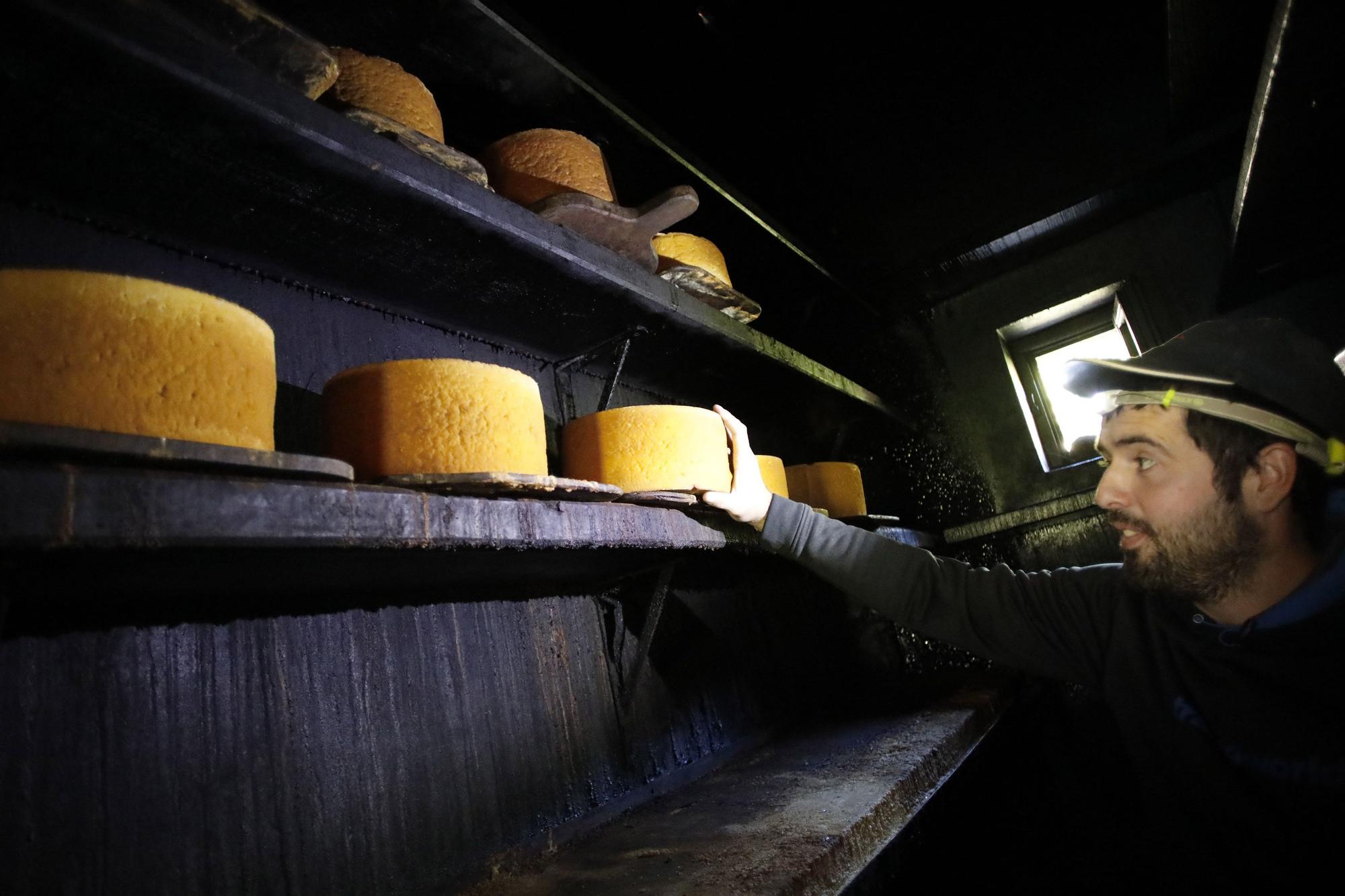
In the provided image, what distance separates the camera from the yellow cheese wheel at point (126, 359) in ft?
2.25

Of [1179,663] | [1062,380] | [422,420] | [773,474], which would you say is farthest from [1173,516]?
[1062,380]

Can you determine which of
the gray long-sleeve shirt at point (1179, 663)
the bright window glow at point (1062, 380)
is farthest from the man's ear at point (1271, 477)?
the bright window glow at point (1062, 380)

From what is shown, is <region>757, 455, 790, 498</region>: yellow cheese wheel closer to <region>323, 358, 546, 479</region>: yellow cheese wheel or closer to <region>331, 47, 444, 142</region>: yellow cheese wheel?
<region>323, 358, 546, 479</region>: yellow cheese wheel

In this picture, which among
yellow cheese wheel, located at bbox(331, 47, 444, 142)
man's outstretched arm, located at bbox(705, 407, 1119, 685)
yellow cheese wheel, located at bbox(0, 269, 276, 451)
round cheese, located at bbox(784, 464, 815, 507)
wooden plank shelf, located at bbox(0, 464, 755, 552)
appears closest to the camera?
wooden plank shelf, located at bbox(0, 464, 755, 552)

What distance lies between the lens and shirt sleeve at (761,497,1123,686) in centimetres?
172

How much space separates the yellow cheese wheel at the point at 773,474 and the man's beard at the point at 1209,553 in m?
0.89

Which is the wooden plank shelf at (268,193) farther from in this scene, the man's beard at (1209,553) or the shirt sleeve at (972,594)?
the man's beard at (1209,553)

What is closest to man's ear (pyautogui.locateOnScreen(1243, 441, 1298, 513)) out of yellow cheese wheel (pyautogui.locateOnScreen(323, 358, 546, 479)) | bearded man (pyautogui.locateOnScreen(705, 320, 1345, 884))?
bearded man (pyautogui.locateOnScreen(705, 320, 1345, 884))

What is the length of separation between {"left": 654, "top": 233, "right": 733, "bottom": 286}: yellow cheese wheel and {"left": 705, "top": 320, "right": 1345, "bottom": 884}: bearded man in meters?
0.59

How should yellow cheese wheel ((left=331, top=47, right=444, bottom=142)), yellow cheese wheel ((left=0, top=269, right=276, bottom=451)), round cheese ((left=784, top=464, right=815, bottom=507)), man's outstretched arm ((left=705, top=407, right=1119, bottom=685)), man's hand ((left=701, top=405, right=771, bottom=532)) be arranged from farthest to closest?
1. round cheese ((left=784, top=464, right=815, bottom=507))
2. man's outstretched arm ((left=705, top=407, right=1119, bottom=685))
3. man's hand ((left=701, top=405, right=771, bottom=532))
4. yellow cheese wheel ((left=331, top=47, right=444, bottom=142))
5. yellow cheese wheel ((left=0, top=269, right=276, bottom=451))

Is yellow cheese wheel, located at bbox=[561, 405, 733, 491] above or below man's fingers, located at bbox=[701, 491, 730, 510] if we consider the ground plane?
above

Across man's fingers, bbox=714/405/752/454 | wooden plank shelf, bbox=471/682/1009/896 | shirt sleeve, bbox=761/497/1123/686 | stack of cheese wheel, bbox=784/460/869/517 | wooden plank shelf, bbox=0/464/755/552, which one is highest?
man's fingers, bbox=714/405/752/454

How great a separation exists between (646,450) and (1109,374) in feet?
3.83

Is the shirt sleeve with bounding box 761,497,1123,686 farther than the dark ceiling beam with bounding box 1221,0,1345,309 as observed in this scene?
Yes
